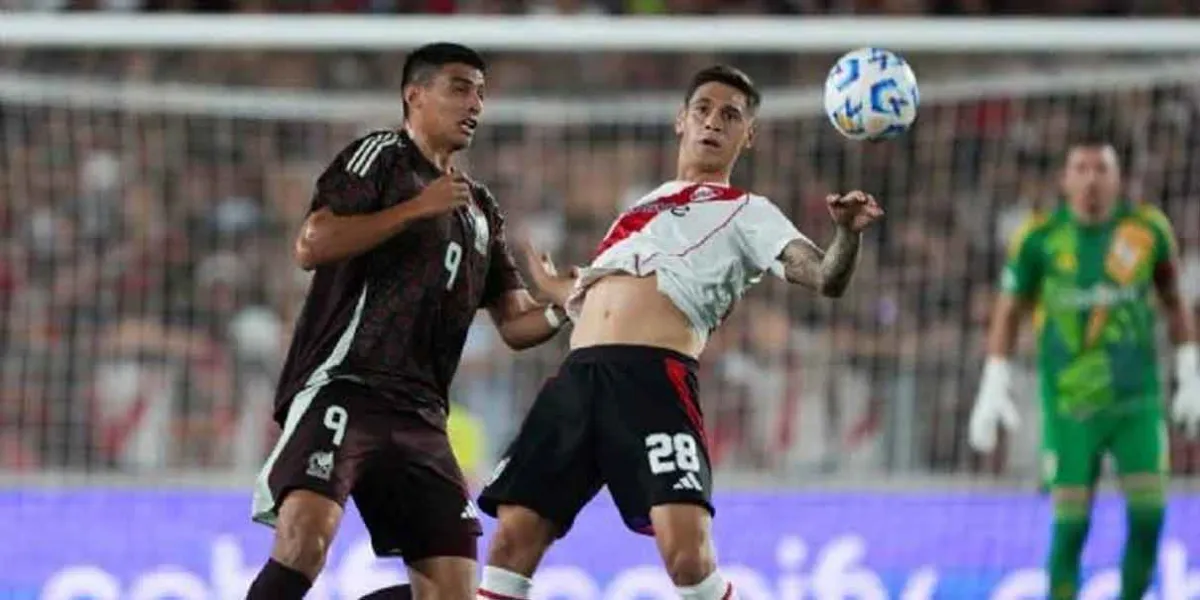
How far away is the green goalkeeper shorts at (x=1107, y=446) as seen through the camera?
9938mm

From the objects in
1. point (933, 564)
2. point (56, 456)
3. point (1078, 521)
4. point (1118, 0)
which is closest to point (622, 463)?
point (1078, 521)

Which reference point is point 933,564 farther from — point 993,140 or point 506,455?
point 506,455

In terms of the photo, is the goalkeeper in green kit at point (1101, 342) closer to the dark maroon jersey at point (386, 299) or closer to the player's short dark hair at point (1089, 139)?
the player's short dark hair at point (1089, 139)

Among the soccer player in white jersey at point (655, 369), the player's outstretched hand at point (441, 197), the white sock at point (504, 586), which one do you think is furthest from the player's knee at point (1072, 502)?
the player's outstretched hand at point (441, 197)

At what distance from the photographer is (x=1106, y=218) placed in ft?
33.1

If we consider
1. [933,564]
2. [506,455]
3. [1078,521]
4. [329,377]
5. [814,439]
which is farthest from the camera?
[814,439]

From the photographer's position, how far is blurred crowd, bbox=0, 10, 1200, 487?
40.1 ft

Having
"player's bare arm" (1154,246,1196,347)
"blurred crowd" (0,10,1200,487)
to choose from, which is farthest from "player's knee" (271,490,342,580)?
"blurred crowd" (0,10,1200,487)

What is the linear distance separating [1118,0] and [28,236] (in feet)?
19.4

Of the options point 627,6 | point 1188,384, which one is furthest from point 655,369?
point 627,6

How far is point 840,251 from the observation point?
650 cm

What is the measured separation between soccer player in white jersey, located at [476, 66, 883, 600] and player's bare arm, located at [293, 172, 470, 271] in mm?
857

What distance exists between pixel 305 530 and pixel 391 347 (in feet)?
1.99

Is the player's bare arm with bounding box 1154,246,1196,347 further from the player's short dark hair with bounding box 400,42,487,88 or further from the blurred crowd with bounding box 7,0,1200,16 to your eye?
the player's short dark hair with bounding box 400,42,487,88
